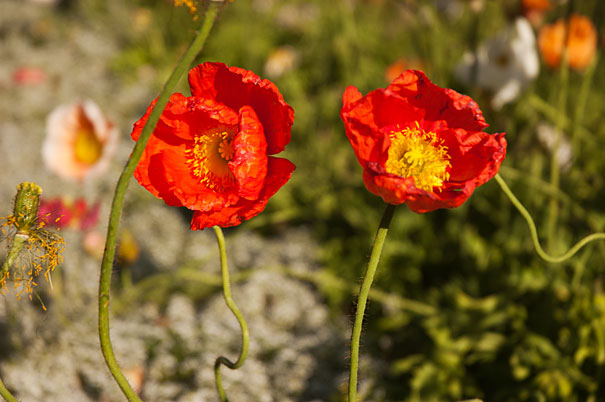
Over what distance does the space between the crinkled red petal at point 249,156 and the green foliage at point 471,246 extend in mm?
195

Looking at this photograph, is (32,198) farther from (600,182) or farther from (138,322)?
(600,182)

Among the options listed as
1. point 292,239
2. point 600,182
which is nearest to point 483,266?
point 600,182

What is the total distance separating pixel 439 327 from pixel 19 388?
0.99 meters

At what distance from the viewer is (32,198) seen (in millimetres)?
658

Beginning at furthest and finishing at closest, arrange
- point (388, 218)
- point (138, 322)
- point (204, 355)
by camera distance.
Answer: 1. point (138, 322)
2. point (204, 355)
3. point (388, 218)

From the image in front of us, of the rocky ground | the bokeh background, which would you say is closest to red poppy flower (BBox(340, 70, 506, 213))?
the bokeh background

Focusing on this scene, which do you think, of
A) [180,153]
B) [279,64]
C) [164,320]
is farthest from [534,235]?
[279,64]

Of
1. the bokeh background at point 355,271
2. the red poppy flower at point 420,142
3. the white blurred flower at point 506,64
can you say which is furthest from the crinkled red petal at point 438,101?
the white blurred flower at point 506,64

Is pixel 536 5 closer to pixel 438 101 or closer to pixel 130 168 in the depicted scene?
pixel 438 101

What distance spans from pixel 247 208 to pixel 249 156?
68 millimetres

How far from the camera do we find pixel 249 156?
27.7 inches

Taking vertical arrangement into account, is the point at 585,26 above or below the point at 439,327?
above

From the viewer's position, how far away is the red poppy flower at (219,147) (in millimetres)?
694

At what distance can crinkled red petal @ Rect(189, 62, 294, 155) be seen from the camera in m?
0.69
